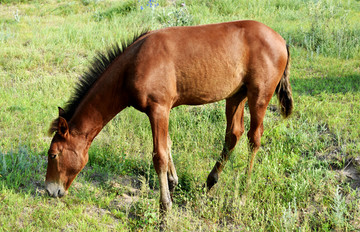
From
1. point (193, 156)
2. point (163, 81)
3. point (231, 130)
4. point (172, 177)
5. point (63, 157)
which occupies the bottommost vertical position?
point (193, 156)

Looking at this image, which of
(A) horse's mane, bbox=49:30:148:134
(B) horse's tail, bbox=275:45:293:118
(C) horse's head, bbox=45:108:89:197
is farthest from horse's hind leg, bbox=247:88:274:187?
(C) horse's head, bbox=45:108:89:197

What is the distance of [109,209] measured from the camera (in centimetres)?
413

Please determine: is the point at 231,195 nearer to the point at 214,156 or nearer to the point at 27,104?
the point at 214,156

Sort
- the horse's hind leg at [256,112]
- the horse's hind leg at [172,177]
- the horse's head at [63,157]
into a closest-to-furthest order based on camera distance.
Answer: the horse's head at [63,157] < the horse's hind leg at [256,112] < the horse's hind leg at [172,177]

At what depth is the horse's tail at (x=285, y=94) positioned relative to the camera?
180 inches

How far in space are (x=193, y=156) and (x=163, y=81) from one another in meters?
1.59

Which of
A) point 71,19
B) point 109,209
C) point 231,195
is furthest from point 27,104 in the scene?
point 71,19

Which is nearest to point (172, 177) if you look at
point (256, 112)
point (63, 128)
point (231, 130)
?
point (231, 130)

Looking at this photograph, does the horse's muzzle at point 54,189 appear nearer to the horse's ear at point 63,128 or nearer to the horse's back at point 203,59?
the horse's ear at point 63,128

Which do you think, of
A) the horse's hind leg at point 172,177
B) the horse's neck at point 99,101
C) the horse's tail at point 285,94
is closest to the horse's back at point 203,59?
the horse's neck at point 99,101

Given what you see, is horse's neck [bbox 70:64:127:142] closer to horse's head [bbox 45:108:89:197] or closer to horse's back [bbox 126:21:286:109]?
horse's head [bbox 45:108:89:197]

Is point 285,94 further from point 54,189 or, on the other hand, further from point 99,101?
point 54,189

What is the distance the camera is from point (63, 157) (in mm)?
3826

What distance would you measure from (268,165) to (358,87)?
113 inches
